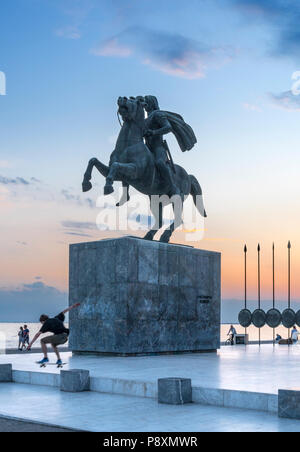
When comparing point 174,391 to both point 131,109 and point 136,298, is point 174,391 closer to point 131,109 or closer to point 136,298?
point 136,298

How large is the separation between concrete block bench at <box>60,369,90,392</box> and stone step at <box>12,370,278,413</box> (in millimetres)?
206

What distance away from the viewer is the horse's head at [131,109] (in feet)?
68.5

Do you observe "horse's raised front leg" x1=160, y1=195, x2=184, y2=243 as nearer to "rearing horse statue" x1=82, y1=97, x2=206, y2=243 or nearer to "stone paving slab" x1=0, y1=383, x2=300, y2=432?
"rearing horse statue" x1=82, y1=97, x2=206, y2=243

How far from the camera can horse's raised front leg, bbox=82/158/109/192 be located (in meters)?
21.0

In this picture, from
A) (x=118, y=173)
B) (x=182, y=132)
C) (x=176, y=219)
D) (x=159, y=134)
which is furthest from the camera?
(x=182, y=132)

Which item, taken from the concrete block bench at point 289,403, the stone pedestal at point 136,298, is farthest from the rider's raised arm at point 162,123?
the concrete block bench at point 289,403

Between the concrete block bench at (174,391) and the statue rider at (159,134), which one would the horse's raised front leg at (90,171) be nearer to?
the statue rider at (159,134)

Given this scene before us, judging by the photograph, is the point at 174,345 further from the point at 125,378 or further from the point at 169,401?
the point at 169,401

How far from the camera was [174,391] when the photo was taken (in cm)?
1113

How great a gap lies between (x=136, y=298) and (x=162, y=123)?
6.36 metres

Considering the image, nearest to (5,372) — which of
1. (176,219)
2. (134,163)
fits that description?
(134,163)

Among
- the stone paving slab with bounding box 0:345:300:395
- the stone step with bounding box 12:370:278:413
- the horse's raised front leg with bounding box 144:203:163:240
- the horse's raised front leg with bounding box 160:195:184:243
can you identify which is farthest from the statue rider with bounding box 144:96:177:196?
the stone step with bounding box 12:370:278:413
